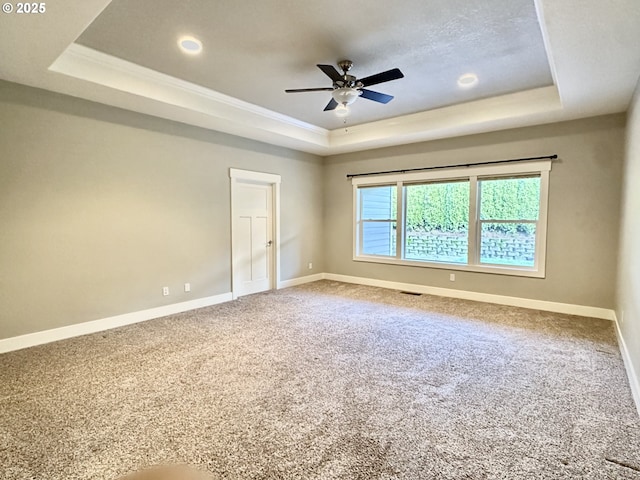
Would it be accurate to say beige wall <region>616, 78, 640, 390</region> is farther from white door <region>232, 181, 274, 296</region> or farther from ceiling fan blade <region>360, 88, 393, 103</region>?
white door <region>232, 181, 274, 296</region>

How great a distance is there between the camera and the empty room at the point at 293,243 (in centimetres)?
204

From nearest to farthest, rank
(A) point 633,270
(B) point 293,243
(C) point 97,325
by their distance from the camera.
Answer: (A) point 633,270 → (C) point 97,325 → (B) point 293,243

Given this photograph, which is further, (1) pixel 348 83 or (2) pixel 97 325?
(2) pixel 97 325

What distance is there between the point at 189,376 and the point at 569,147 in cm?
544

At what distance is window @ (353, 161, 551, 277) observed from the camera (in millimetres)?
4922

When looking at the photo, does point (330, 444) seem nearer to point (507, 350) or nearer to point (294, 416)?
point (294, 416)

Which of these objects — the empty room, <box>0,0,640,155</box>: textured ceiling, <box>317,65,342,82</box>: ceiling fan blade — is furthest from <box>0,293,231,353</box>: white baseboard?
<box>317,65,342,82</box>: ceiling fan blade

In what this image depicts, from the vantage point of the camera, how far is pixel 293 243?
6.59 m

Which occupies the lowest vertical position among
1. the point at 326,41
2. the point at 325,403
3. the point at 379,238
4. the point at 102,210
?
the point at 325,403

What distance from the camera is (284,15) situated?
267cm

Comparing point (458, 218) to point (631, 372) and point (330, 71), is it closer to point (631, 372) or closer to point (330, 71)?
point (631, 372)

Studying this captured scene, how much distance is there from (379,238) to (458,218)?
5.24ft

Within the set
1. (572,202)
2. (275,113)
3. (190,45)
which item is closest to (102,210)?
(190,45)

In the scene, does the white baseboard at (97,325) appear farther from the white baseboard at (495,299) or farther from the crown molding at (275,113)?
the white baseboard at (495,299)
